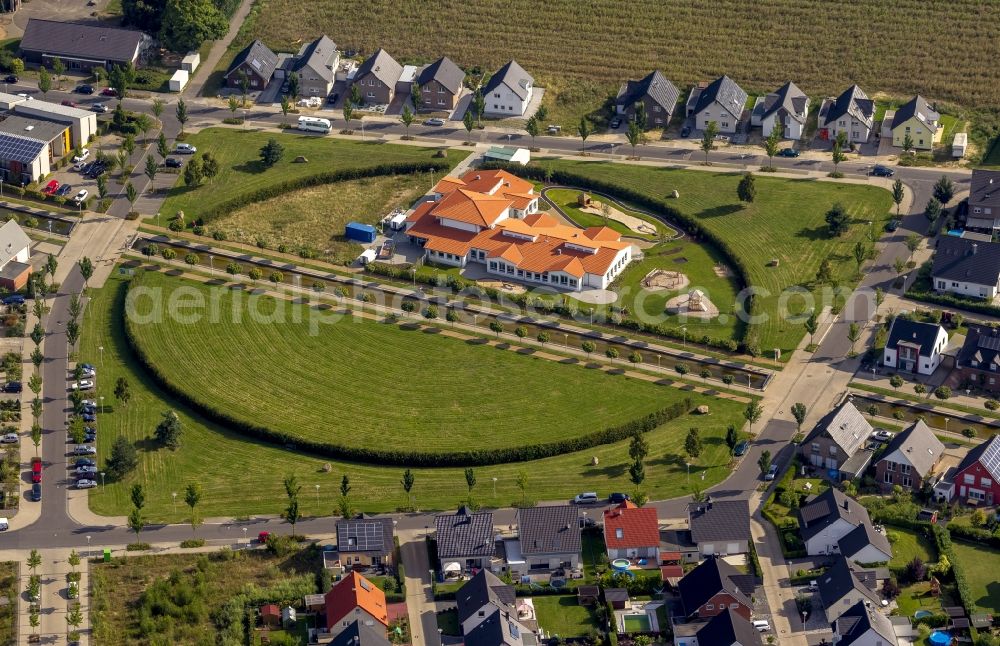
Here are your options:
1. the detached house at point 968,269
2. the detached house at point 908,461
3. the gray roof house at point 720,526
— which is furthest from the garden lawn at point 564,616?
the detached house at point 968,269

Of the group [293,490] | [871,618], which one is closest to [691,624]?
[871,618]

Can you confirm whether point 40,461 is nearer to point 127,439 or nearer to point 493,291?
point 127,439

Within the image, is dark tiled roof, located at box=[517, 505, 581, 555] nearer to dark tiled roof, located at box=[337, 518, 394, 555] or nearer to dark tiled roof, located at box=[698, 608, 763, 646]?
dark tiled roof, located at box=[337, 518, 394, 555]

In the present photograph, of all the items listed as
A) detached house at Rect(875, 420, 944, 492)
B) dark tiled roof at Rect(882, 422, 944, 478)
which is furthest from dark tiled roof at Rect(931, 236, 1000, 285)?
detached house at Rect(875, 420, 944, 492)

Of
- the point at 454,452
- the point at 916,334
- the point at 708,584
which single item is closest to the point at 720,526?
the point at 708,584

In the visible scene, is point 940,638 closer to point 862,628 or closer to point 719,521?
point 862,628
